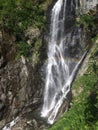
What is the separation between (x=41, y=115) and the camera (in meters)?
16.9

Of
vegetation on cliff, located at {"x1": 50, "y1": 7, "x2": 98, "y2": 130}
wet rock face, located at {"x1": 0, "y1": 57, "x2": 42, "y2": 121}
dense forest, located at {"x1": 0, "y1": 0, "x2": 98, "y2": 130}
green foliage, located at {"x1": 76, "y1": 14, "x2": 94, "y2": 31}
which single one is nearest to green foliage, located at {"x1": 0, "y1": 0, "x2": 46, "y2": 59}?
dense forest, located at {"x1": 0, "y1": 0, "x2": 98, "y2": 130}

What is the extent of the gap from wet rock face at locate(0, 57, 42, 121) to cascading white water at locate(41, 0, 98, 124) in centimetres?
81

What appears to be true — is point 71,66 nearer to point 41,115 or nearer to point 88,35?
point 88,35

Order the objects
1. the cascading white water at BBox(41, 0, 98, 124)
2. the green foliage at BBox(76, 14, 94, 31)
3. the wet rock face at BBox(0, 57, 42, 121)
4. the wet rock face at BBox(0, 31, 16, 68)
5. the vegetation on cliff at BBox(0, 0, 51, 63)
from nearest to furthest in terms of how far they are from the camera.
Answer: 1. the wet rock face at BBox(0, 57, 42, 121)
2. the wet rock face at BBox(0, 31, 16, 68)
3. the vegetation on cliff at BBox(0, 0, 51, 63)
4. the cascading white water at BBox(41, 0, 98, 124)
5. the green foliage at BBox(76, 14, 94, 31)

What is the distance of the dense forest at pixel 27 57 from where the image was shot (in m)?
16.1

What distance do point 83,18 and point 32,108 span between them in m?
5.66

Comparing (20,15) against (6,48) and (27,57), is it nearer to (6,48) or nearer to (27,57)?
(6,48)

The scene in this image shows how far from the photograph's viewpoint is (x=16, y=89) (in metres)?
17.1

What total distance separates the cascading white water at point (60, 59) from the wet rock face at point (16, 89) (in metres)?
0.81

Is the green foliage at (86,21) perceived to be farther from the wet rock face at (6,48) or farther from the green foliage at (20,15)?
the wet rock face at (6,48)

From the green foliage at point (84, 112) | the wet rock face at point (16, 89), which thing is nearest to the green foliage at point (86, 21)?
the wet rock face at point (16, 89)

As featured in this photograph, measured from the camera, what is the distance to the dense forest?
16062 millimetres

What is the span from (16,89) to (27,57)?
1.83 metres

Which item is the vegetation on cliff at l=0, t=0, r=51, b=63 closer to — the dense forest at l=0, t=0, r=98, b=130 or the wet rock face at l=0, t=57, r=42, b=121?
the dense forest at l=0, t=0, r=98, b=130
